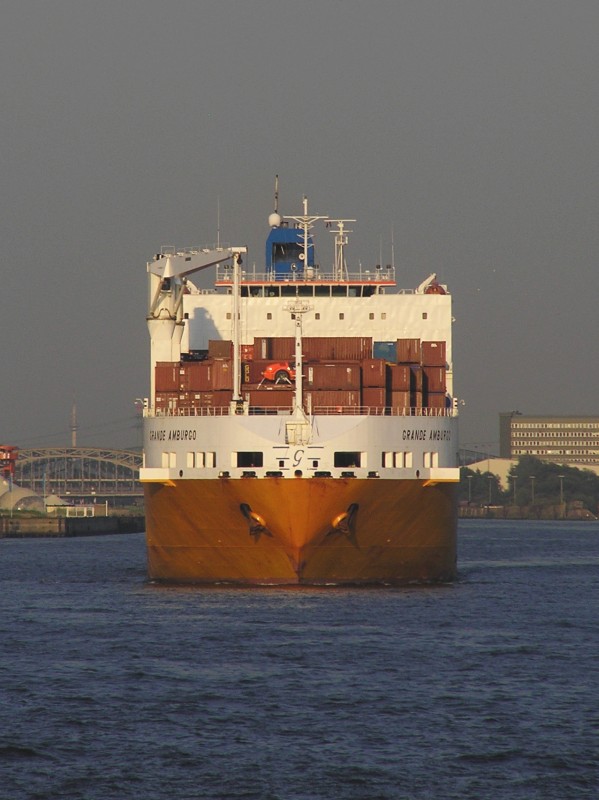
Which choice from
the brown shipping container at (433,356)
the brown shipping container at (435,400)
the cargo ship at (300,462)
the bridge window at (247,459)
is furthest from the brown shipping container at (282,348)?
the bridge window at (247,459)

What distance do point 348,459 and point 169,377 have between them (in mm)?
8100

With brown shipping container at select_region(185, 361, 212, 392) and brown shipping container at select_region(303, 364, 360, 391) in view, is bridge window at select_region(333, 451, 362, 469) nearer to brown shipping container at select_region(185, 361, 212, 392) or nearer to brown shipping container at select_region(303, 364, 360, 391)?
brown shipping container at select_region(303, 364, 360, 391)

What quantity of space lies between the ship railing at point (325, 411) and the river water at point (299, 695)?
5.57 metres

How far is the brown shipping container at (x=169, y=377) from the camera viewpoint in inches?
1932

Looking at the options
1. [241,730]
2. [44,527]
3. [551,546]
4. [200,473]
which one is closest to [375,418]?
[200,473]

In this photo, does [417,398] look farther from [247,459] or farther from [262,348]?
[247,459]

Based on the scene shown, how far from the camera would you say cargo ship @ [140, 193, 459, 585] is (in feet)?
143

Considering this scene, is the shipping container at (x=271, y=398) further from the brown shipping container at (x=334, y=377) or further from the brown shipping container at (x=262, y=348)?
the brown shipping container at (x=262, y=348)

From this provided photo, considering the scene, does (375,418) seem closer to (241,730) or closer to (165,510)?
(165,510)

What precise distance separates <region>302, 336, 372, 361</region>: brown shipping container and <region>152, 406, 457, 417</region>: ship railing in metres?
3.10

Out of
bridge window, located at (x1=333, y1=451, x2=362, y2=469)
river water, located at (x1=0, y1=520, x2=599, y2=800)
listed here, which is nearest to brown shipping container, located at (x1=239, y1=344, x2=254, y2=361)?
bridge window, located at (x1=333, y1=451, x2=362, y2=469)

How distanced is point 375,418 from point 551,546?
47.9 m

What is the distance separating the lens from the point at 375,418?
146 ft

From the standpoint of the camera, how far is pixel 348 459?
44.2 metres
